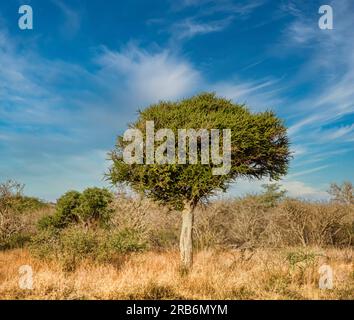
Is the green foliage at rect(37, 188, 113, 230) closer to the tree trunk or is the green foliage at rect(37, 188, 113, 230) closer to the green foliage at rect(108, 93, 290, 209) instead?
the green foliage at rect(108, 93, 290, 209)

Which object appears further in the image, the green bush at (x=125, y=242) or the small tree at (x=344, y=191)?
the small tree at (x=344, y=191)

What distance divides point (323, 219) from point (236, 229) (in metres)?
5.22

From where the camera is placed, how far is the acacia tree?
12.8 m

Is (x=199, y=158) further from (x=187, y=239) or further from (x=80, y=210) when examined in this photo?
(x=80, y=210)

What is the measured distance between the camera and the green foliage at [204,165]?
12852 millimetres

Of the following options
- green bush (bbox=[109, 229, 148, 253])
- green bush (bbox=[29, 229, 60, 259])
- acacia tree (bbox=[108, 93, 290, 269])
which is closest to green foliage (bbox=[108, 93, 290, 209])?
acacia tree (bbox=[108, 93, 290, 269])

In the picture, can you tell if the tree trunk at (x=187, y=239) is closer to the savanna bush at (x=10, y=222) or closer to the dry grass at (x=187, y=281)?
the dry grass at (x=187, y=281)

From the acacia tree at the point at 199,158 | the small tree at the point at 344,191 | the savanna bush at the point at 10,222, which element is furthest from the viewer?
the small tree at the point at 344,191

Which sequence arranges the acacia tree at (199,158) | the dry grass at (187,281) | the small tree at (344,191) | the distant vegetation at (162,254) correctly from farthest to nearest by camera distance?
the small tree at (344,191) → the acacia tree at (199,158) → the distant vegetation at (162,254) → the dry grass at (187,281)

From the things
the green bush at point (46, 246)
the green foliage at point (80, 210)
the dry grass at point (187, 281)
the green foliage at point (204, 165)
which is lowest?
the dry grass at point (187, 281)

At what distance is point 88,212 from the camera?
826 inches

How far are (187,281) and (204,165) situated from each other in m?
4.08

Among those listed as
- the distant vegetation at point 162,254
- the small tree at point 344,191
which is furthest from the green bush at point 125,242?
the small tree at point 344,191
